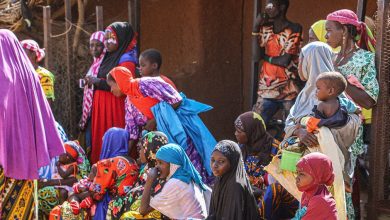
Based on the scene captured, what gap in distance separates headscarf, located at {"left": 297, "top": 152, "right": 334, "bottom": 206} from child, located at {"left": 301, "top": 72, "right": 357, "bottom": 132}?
73 cm

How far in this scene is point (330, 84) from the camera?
543cm

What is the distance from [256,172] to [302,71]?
0.89 metres

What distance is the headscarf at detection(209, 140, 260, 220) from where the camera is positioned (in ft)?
17.3

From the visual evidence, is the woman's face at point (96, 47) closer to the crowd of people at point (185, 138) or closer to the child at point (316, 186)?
the crowd of people at point (185, 138)

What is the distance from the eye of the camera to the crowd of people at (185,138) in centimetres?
526

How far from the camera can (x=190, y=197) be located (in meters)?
5.73

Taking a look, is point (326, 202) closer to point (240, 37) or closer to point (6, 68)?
point (6, 68)

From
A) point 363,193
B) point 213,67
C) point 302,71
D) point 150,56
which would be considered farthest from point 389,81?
point 213,67

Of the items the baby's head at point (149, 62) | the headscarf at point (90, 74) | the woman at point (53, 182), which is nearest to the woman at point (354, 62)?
the baby's head at point (149, 62)

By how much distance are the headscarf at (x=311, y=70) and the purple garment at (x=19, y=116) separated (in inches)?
71.6

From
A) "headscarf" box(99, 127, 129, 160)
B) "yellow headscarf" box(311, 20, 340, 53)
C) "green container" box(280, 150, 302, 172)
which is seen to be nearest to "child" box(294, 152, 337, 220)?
"green container" box(280, 150, 302, 172)

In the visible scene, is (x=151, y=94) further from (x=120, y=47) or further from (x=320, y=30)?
(x=320, y=30)

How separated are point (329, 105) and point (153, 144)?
146 centimetres

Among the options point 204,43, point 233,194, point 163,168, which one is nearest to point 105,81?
point 204,43
